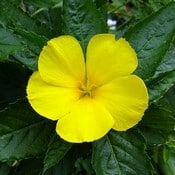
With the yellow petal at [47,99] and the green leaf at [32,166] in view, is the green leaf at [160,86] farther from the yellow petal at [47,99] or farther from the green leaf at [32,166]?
the green leaf at [32,166]

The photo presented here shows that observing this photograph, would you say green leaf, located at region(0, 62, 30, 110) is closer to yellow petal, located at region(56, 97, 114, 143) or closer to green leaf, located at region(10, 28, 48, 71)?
green leaf, located at region(10, 28, 48, 71)

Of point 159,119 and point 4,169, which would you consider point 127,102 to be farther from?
point 4,169

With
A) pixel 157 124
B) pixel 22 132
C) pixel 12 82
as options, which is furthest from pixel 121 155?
pixel 12 82

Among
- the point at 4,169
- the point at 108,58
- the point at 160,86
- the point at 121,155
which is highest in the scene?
the point at 108,58

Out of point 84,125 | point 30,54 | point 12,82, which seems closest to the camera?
point 84,125

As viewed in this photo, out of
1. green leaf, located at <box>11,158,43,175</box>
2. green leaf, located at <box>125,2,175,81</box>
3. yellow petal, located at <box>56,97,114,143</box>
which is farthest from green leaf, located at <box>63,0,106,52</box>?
green leaf, located at <box>11,158,43,175</box>

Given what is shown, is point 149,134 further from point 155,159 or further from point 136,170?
point 155,159

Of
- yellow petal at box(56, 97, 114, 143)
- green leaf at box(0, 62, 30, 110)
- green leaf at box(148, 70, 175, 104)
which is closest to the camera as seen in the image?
yellow petal at box(56, 97, 114, 143)
